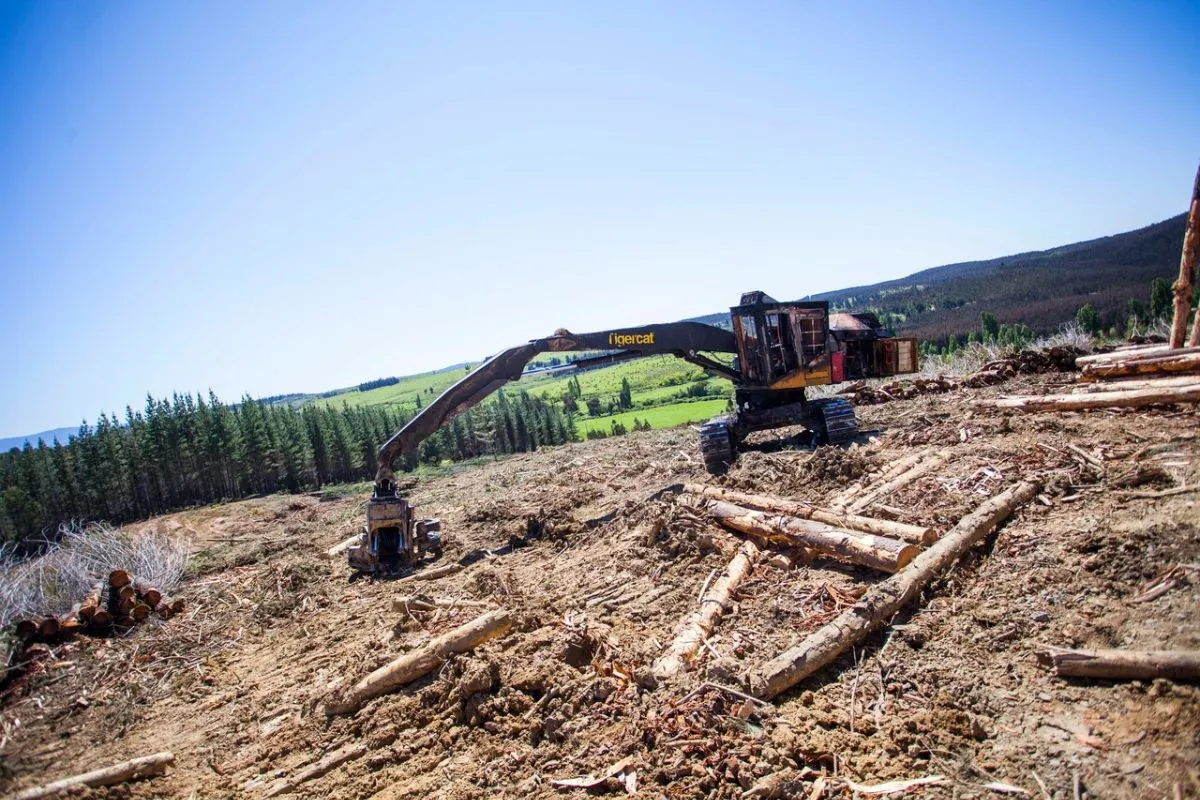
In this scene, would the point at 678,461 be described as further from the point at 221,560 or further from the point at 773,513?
the point at 221,560

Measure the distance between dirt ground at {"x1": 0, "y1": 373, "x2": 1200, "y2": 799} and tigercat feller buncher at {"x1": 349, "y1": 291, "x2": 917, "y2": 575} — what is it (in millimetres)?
1414

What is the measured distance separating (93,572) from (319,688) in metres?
7.69

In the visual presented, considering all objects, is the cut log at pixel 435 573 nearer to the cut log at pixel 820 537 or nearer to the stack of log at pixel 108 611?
the stack of log at pixel 108 611

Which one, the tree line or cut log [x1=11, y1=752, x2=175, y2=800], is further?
the tree line

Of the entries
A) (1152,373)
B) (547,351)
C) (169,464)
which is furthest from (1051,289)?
(169,464)

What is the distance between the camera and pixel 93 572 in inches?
416

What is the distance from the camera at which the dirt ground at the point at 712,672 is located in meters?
3.84

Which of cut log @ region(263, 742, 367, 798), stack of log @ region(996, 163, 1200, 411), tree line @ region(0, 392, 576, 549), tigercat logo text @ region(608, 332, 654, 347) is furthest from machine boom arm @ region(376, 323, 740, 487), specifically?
tree line @ region(0, 392, 576, 549)

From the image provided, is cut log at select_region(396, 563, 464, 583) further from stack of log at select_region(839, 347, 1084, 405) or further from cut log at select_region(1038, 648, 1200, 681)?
stack of log at select_region(839, 347, 1084, 405)

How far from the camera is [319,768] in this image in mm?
4805

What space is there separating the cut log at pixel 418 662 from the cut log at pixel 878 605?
2.78 metres

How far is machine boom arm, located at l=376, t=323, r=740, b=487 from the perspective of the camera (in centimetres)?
987

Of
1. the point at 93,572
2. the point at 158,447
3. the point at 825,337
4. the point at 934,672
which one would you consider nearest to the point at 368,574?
the point at 93,572

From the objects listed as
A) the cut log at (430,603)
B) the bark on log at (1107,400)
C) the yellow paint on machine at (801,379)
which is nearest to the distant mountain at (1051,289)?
the bark on log at (1107,400)
